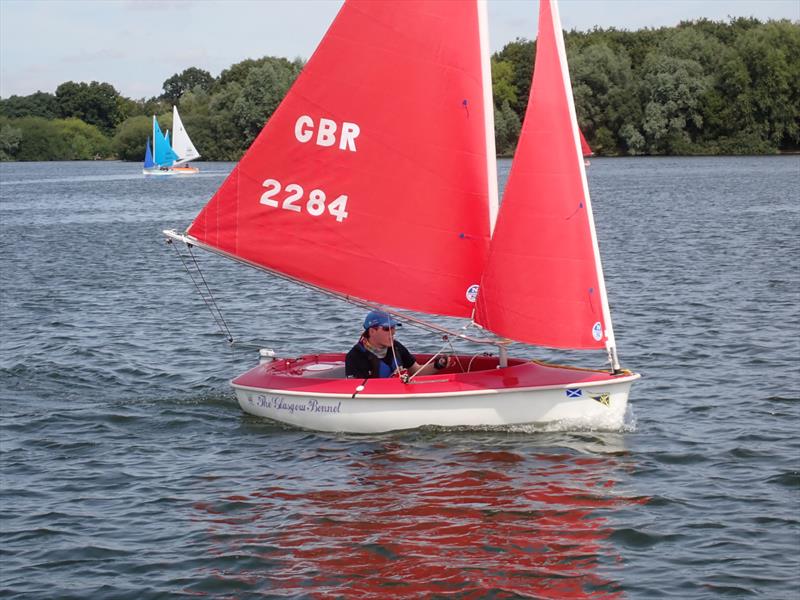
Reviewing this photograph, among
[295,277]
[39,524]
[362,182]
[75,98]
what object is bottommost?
[39,524]

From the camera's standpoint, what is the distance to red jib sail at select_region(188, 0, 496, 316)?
15391 millimetres

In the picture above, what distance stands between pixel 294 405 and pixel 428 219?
3144 mm

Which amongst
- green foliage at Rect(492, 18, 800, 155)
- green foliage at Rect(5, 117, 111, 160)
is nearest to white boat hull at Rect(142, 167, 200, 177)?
green foliage at Rect(492, 18, 800, 155)

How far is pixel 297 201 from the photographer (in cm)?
1600

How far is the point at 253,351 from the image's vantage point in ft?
74.7

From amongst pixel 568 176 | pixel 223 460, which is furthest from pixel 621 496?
pixel 223 460

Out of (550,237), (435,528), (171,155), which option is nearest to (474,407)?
(550,237)

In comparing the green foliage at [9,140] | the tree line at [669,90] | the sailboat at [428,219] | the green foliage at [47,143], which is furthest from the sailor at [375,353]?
the green foliage at [9,140]

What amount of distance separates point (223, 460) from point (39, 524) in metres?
2.85

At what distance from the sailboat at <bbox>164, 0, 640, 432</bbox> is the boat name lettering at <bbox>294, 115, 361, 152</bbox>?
0.06 ft

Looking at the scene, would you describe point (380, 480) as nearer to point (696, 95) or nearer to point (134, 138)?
point (696, 95)

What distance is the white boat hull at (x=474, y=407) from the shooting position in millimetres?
15023

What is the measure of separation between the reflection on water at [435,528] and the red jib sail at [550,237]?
1694 mm

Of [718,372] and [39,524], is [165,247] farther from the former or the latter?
[39,524]
